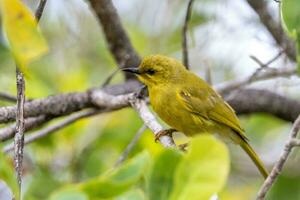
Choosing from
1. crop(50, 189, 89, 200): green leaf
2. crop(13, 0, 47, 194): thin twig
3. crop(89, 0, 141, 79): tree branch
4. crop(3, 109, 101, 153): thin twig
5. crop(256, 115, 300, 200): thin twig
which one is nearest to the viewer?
crop(50, 189, 89, 200): green leaf

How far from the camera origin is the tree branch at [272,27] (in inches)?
150

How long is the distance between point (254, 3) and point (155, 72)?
691 millimetres

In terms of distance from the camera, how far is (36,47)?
1.49 m

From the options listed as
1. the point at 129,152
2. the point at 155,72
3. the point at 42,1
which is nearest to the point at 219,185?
the point at 42,1

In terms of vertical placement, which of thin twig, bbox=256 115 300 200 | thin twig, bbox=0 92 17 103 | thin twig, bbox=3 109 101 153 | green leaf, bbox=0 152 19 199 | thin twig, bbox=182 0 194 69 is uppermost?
thin twig, bbox=0 92 17 103

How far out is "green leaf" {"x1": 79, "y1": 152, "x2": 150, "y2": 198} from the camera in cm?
139

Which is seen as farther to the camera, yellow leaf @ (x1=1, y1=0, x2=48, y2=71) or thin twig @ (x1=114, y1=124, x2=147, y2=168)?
thin twig @ (x1=114, y1=124, x2=147, y2=168)

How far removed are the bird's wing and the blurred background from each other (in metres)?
0.19

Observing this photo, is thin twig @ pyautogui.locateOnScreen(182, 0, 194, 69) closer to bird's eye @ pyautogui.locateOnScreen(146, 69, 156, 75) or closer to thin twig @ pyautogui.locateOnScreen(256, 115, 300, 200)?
bird's eye @ pyautogui.locateOnScreen(146, 69, 156, 75)

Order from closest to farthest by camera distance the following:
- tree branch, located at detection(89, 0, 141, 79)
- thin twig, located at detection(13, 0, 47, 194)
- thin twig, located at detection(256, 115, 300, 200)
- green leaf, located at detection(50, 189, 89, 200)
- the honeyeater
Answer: green leaf, located at detection(50, 189, 89, 200) < thin twig, located at detection(256, 115, 300, 200) < thin twig, located at detection(13, 0, 47, 194) < tree branch, located at detection(89, 0, 141, 79) < the honeyeater

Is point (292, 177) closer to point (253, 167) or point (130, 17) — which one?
point (253, 167)

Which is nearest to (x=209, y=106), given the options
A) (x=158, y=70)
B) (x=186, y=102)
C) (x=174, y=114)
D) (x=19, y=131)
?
(x=186, y=102)

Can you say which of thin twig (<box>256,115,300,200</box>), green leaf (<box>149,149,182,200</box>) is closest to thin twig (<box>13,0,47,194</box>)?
green leaf (<box>149,149,182,200</box>)

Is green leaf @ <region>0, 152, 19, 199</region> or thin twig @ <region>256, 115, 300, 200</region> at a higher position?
green leaf @ <region>0, 152, 19, 199</region>
